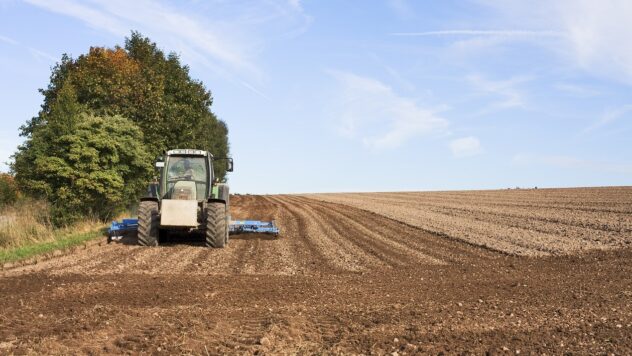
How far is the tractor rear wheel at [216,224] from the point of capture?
1593 cm

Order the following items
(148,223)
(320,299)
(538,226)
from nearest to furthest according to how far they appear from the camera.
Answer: (320,299) → (148,223) → (538,226)

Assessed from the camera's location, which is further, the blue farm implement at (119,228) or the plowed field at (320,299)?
the blue farm implement at (119,228)

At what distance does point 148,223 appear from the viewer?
16.3 m

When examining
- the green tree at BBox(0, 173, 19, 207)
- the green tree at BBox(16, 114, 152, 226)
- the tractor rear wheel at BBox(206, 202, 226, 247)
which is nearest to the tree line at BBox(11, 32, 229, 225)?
the green tree at BBox(16, 114, 152, 226)

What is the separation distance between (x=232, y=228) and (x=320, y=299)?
984 cm

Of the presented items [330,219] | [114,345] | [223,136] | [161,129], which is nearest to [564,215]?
[330,219]

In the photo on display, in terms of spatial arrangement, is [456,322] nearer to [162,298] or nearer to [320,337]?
[320,337]

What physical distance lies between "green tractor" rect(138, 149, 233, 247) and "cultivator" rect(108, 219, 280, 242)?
4.23ft

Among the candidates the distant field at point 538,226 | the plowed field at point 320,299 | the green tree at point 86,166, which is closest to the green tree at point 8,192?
the green tree at point 86,166

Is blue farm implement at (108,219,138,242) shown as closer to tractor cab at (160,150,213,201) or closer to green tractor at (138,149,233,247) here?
green tractor at (138,149,233,247)

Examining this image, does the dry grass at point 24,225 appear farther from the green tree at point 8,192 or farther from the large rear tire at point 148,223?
the green tree at point 8,192

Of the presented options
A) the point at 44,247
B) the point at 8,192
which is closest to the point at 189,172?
the point at 44,247

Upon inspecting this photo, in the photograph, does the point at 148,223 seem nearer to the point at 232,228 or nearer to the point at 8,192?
the point at 232,228

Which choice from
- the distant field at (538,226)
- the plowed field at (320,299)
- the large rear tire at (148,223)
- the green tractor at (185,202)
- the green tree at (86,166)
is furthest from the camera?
the green tree at (86,166)
